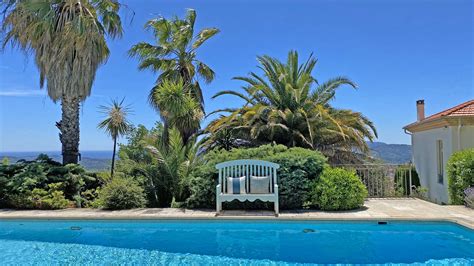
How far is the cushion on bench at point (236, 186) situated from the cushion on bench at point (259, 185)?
213mm

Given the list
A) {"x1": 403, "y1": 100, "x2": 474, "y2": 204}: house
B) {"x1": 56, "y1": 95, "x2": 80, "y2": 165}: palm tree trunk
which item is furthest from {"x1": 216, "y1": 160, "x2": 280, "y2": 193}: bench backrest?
{"x1": 403, "y1": 100, "x2": 474, "y2": 204}: house

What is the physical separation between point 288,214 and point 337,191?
1.32 metres

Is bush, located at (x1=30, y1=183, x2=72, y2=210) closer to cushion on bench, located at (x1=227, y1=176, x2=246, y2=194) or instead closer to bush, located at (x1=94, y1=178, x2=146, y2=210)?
bush, located at (x1=94, y1=178, x2=146, y2=210)

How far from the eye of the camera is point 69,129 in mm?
11344

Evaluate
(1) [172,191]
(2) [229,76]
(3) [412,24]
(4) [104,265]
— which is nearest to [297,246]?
(4) [104,265]

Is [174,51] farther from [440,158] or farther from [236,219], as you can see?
[440,158]

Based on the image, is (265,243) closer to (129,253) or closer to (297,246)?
(297,246)

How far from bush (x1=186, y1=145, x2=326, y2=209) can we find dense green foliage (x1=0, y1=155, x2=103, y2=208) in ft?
10.6

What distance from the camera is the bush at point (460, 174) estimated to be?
9.30 meters

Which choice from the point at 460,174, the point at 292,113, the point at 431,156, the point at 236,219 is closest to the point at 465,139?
the point at 460,174

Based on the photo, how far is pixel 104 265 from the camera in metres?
5.74

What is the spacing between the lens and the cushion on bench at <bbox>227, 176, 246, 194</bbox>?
8.67 metres

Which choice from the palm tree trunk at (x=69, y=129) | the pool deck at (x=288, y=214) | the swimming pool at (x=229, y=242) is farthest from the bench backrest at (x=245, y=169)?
the palm tree trunk at (x=69, y=129)

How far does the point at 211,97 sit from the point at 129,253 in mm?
8272
